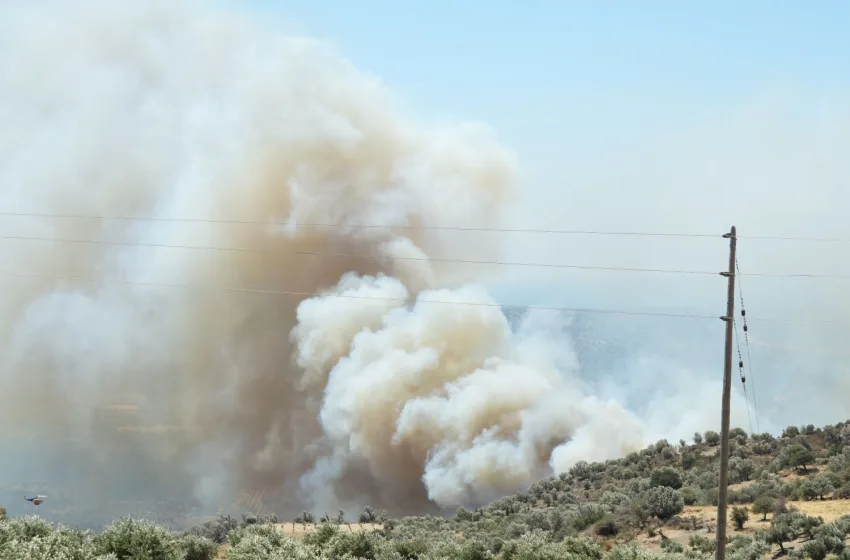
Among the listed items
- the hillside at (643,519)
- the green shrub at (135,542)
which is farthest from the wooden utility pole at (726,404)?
the green shrub at (135,542)

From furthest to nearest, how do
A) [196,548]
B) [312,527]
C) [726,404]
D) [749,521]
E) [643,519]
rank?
[312,527] → [643,519] → [749,521] → [196,548] → [726,404]

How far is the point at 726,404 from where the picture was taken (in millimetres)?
20641

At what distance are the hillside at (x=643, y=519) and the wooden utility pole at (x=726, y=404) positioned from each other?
4390 millimetres

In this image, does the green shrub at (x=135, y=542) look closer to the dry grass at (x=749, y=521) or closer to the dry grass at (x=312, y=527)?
the dry grass at (x=312, y=527)

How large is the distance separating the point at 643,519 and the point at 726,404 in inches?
632

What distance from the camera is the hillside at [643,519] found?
2617 cm

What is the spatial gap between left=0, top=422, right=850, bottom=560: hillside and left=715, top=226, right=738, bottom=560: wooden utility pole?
4.39 m

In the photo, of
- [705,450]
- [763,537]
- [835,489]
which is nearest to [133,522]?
[763,537]

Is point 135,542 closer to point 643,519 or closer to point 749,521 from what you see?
point 643,519

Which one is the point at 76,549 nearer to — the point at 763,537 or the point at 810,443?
the point at 763,537

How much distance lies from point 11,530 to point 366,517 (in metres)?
26.6

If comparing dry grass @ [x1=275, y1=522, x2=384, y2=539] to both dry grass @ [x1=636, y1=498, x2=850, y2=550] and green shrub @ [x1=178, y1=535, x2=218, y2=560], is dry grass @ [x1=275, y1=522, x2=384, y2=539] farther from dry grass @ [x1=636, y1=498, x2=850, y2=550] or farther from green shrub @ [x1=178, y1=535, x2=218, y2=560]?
dry grass @ [x1=636, y1=498, x2=850, y2=550]

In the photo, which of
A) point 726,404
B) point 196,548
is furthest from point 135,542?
point 726,404

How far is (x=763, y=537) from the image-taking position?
2772 cm
